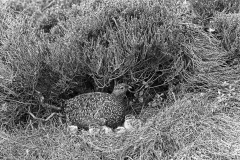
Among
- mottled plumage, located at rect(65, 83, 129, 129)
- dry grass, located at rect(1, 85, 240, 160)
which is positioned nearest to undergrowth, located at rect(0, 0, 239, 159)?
dry grass, located at rect(1, 85, 240, 160)

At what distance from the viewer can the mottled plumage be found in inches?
183

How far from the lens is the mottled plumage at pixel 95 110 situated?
465 centimetres

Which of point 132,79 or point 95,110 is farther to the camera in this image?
point 132,79

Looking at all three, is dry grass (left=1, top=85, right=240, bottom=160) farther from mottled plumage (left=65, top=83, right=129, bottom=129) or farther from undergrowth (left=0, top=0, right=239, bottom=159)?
mottled plumage (left=65, top=83, right=129, bottom=129)

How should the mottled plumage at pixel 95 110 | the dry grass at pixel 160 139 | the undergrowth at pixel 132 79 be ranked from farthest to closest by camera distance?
the mottled plumage at pixel 95 110
the undergrowth at pixel 132 79
the dry grass at pixel 160 139

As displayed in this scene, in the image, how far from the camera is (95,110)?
4.67 m

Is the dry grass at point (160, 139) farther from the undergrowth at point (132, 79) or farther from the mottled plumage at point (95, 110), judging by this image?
the mottled plumage at point (95, 110)

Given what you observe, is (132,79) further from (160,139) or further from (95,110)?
(160,139)

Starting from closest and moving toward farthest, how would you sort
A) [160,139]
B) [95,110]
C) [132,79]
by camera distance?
[160,139]
[95,110]
[132,79]

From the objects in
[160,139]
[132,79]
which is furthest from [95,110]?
[160,139]

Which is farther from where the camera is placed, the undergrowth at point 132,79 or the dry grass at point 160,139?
the undergrowth at point 132,79

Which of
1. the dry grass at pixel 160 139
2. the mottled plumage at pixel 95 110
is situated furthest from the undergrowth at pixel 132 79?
the mottled plumage at pixel 95 110

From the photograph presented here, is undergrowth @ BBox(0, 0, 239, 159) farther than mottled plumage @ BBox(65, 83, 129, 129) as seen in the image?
No

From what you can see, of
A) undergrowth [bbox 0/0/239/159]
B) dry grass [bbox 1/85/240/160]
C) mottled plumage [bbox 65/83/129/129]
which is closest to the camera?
dry grass [bbox 1/85/240/160]
